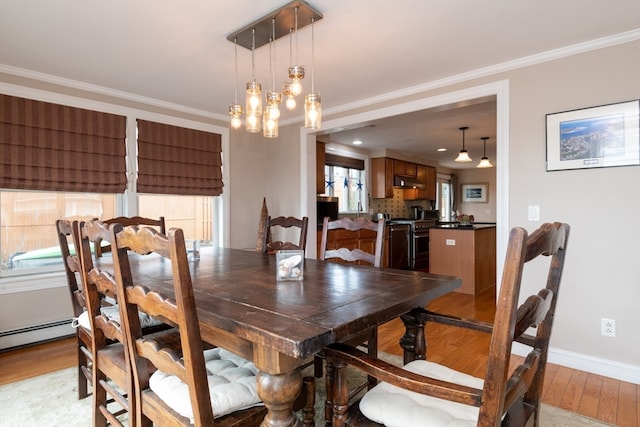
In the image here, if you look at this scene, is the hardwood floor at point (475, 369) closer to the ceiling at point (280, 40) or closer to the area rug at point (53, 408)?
the area rug at point (53, 408)

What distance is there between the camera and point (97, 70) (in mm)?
2854

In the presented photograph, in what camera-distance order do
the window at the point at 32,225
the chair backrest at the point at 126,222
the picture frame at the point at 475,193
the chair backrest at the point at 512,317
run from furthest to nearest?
the picture frame at the point at 475,193, the window at the point at 32,225, the chair backrest at the point at 126,222, the chair backrest at the point at 512,317

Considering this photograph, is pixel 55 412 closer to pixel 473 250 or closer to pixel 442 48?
pixel 442 48

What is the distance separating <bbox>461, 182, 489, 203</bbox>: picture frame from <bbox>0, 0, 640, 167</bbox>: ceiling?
6.79m

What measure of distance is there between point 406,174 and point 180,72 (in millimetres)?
5089

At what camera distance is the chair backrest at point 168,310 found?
89 cm

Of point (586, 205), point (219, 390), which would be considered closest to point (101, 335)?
point (219, 390)

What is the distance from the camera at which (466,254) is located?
4590 mm

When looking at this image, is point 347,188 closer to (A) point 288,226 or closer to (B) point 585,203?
(A) point 288,226

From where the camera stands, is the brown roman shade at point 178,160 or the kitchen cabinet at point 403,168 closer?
the brown roman shade at point 178,160

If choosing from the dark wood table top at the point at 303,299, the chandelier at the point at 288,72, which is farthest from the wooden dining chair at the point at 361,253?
the chandelier at the point at 288,72

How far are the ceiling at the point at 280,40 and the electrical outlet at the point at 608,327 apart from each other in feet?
6.28

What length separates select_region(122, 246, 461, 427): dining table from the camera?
37.6 inches

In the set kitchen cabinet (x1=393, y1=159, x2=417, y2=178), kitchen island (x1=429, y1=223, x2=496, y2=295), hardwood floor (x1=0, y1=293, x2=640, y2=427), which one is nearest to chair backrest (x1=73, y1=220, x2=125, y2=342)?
hardwood floor (x1=0, y1=293, x2=640, y2=427)
